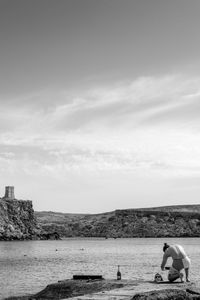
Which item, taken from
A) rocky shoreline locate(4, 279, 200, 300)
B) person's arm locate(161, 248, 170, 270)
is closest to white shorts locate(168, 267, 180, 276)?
rocky shoreline locate(4, 279, 200, 300)

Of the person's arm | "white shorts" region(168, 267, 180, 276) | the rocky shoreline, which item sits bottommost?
the rocky shoreline

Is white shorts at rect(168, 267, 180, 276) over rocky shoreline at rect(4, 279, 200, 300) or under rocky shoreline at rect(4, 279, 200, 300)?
over

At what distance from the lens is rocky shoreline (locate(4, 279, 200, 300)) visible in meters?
23.2

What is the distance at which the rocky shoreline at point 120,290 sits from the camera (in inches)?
915

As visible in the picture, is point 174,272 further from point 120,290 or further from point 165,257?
point 120,290

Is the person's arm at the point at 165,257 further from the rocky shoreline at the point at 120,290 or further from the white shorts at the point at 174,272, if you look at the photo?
the white shorts at the point at 174,272

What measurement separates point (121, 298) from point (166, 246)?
4.50m

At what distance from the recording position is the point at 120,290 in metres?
28.1

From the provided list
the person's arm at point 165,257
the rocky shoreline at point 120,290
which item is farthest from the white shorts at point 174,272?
the person's arm at point 165,257

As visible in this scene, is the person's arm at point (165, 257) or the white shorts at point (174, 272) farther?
the white shorts at point (174, 272)

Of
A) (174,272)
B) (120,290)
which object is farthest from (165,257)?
(120,290)

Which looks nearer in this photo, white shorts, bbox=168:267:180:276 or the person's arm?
the person's arm

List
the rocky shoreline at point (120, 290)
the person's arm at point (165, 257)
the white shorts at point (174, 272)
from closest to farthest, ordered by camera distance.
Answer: the rocky shoreline at point (120, 290), the person's arm at point (165, 257), the white shorts at point (174, 272)

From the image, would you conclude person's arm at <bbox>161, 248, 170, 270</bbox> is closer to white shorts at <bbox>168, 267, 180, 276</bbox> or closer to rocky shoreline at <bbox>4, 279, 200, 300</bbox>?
rocky shoreline at <bbox>4, 279, 200, 300</bbox>
